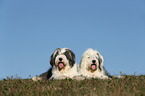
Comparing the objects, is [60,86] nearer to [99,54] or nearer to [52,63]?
[52,63]

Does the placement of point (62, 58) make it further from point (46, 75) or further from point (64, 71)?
point (46, 75)

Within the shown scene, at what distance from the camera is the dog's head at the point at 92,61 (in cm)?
1122

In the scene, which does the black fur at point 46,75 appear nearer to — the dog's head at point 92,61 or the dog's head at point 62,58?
the dog's head at point 62,58

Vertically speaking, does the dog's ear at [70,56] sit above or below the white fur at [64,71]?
above

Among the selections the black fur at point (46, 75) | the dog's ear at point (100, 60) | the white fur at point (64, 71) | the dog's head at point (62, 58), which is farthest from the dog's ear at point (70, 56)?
the black fur at point (46, 75)

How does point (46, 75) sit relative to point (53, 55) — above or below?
below

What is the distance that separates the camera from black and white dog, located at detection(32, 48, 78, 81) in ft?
36.2

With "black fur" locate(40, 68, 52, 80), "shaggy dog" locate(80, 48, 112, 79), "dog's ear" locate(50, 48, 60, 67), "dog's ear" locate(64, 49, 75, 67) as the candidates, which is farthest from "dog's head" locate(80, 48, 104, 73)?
"black fur" locate(40, 68, 52, 80)

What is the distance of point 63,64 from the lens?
441 inches

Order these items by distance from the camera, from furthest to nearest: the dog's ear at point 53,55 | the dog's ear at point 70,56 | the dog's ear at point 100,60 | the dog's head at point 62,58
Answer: the dog's ear at point 100,60 < the dog's ear at point 53,55 < the dog's ear at point 70,56 < the dog's head at point 62,58

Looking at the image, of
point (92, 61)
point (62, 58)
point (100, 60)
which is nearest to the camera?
point (62, 58)

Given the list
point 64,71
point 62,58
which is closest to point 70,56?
point 62,58

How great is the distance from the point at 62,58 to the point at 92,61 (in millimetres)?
1537

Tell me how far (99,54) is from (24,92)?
5.29 metres
